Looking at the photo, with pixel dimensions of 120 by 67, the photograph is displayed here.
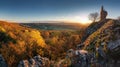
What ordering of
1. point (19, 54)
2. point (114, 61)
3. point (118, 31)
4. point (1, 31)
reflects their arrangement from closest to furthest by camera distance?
point (114, 61), point (118, 31), point (19, 54), point (1, 31)

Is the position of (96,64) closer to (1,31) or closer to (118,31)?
(118,31)

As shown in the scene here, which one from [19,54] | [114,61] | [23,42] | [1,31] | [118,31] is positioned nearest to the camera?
[114,61]

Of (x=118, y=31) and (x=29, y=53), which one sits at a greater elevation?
(x=118, y=31)

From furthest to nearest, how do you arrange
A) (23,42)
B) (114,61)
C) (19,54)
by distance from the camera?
(23,42) < (19,54) < (114,61)

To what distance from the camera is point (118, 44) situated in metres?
82.1

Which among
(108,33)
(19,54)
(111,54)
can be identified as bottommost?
(19,54)

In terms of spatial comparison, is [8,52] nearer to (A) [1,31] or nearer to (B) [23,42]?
(B) [23,42]

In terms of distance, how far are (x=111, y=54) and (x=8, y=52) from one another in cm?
6541

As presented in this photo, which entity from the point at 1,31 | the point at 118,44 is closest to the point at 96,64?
the point at 118,44

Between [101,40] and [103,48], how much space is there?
21.4 feet

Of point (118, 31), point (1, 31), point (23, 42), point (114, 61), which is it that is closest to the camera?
point (114, 61)

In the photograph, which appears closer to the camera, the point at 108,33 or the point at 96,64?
the point at 96,64

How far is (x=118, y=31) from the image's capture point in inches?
3541

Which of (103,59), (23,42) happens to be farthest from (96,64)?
(23,42)
